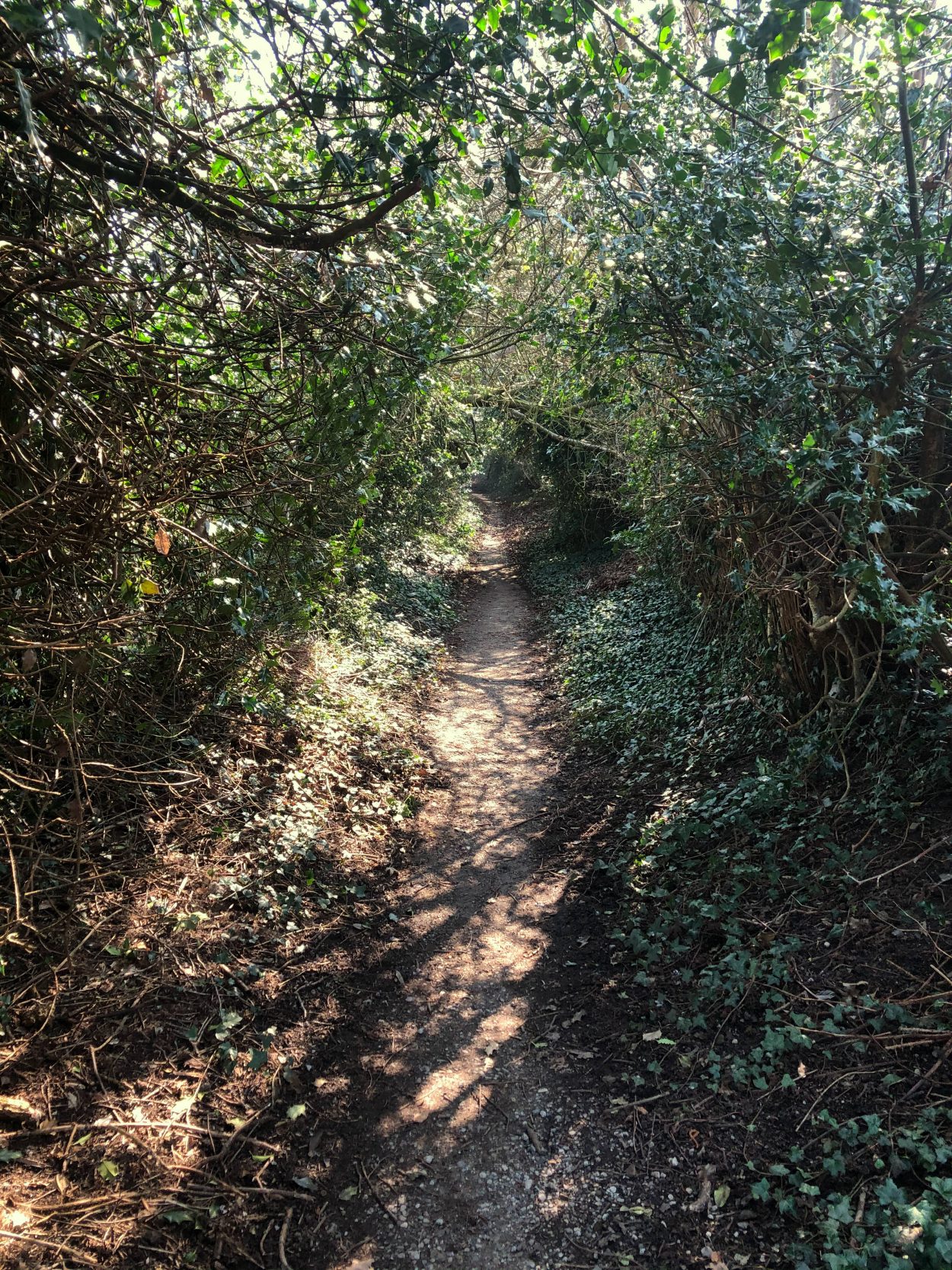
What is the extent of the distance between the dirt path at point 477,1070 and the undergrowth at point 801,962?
448 mm

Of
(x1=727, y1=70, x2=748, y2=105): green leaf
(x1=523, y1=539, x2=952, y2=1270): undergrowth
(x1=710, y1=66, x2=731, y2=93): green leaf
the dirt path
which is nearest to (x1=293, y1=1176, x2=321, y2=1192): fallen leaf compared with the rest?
the dirt path

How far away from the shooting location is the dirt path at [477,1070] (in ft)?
10.1

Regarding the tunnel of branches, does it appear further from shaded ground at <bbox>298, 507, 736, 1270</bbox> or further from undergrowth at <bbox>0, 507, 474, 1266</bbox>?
shaded ground at <bbox>298, 507, 736, 1270</bbox>

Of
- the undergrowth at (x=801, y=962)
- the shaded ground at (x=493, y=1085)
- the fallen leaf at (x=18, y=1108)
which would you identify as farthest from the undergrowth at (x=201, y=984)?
the undergrowth at (x=801, y=962)

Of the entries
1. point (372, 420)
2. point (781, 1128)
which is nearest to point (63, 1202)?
point (781, 1128)

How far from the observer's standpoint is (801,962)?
395 centimetres

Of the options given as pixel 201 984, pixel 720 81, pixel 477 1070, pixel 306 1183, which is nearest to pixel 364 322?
pixel 720 81

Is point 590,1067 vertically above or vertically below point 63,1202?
below

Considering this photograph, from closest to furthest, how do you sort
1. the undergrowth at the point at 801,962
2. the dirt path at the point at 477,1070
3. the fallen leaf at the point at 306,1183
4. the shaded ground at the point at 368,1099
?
the undergrowth at the point at 801,962
the shaded ground at the point at 368,1099
the dirt path at the point at 477,1070
the fallen leaf at the point at 306,1183

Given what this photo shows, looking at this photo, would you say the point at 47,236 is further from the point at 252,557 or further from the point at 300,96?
the point at 252,557

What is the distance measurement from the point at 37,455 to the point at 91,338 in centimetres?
65

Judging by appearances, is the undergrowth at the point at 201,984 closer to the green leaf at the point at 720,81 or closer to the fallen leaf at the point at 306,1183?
the fallen leaf at the point at 306,1183

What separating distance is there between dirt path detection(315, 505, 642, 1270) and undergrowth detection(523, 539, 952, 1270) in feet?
1.47

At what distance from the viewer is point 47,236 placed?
129 inches
